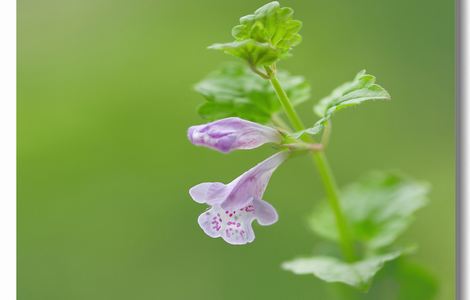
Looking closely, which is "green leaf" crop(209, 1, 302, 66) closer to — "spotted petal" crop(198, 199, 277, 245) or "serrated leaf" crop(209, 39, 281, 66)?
"serrated leaf" crop(209, 39, 281, 66)

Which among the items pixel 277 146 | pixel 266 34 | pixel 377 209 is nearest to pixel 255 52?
pixel 266 34

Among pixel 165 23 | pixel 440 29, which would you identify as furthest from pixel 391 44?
pixel 165 23

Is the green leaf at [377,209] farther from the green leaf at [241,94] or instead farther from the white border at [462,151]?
the green leaf at [241,94]
